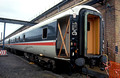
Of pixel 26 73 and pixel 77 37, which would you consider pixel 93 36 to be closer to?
pixel 77 37

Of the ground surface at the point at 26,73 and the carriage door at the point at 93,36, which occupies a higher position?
the carriage door at the point at 93,36

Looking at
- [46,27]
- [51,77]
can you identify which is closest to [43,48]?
[46,27]

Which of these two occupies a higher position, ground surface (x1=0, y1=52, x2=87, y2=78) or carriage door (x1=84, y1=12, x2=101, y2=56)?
carriage door (x1=84, y1=12, x2=101, y2=56)

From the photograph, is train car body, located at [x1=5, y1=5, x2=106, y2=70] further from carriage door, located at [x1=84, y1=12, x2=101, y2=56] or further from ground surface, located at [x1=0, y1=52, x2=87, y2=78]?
ground surface, located at [x1=0, y1=52, x2=87, y2=78]

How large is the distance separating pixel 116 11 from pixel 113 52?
2962 millimetres

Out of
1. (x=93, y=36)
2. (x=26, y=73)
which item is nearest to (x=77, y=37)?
(x=93, y=36)

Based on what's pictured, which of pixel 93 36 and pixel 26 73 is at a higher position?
pixel 93 36

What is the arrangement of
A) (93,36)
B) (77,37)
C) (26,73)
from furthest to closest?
(26,73)
(93,36)
(77,37)

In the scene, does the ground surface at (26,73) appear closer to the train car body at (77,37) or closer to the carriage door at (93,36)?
the train car body at (77,37)

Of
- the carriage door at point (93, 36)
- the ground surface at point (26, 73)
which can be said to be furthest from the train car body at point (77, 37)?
the ground surface at point (26, 73)

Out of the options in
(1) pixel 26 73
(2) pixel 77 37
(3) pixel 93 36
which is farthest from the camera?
(1) pixel 26 73

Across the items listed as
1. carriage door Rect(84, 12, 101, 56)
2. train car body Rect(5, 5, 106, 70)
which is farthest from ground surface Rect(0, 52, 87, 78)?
carriage door Rect(84, 12, 101, 56)

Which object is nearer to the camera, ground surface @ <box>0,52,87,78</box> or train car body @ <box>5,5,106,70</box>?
train car body @ <box>5,5,106,70</box>

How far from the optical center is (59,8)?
16109 mm
